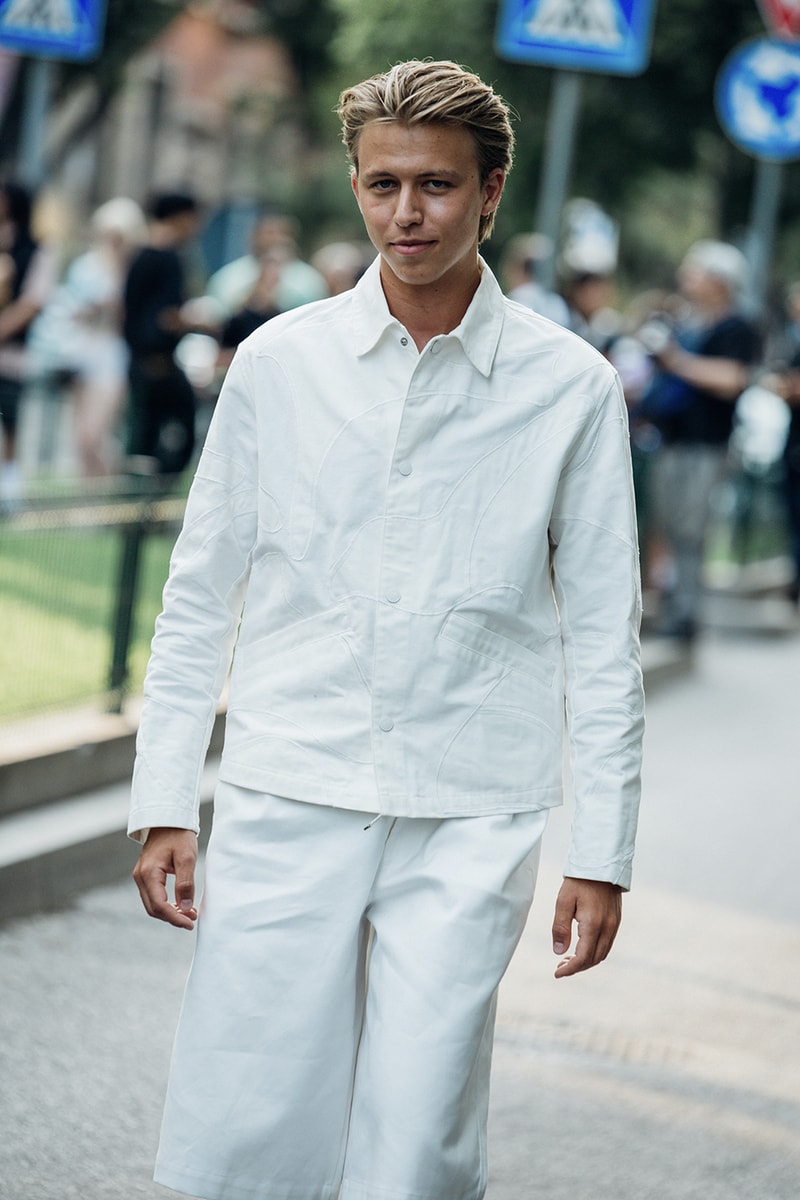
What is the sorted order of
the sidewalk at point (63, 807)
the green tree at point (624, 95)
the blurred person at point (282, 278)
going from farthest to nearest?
the green tree at point (624, 95)
the blurred person at point (282, 278)
the sidewalk at point (63, 807)

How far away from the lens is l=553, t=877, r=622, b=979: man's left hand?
3.24m

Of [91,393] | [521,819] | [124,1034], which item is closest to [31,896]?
[124,1034]

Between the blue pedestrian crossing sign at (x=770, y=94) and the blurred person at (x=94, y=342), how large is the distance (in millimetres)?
4042

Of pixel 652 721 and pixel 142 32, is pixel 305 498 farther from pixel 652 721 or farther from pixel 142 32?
pixel 142 32

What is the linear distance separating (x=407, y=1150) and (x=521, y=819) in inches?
21.2

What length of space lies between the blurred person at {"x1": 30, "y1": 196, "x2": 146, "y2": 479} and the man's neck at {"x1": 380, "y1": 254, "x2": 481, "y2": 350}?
29.2 feet

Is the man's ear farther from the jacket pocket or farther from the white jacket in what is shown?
the jacket pocket

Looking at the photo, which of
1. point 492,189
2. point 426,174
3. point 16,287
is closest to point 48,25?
point 16,287

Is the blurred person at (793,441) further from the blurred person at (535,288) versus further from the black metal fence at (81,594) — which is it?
the black metal fence at (81,594)

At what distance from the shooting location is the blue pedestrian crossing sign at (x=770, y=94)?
1332cm

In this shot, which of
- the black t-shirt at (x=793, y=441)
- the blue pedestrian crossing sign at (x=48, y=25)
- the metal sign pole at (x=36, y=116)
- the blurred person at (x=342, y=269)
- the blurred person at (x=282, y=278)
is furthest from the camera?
the black t-shirt at (x=793, y=441)

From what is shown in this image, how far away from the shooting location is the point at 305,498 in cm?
323

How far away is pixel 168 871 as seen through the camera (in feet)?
10.8

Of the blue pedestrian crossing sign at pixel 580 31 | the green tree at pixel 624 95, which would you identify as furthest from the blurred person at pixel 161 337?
the green tree at pixel 624 95
